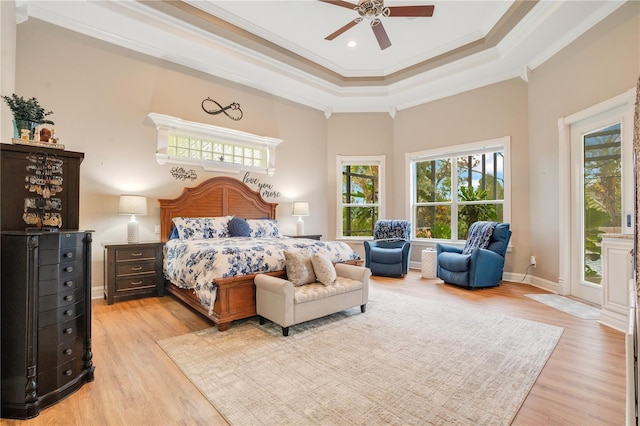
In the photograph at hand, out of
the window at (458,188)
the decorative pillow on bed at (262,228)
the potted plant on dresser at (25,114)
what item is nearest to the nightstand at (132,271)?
the decorative pillow on bed at (262,228)

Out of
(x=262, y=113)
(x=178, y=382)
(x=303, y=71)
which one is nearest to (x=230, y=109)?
(x=262, y=113)

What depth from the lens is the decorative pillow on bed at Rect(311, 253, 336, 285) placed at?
10.3 ft

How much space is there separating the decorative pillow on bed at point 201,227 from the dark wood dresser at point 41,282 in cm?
223

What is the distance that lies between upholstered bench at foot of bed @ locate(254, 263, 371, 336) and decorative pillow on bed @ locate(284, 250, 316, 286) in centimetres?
7

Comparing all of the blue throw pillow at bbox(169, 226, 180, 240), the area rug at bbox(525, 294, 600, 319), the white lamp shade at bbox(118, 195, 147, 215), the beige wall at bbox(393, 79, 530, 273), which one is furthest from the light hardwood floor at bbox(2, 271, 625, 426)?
the beige wall at bbox(393, 79, 530, 273)

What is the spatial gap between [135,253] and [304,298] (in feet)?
8.24

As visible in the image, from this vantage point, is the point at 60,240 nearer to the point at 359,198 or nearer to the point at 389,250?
the point at 389,250

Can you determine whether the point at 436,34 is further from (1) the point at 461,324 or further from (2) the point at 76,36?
(2) the point at 76,36

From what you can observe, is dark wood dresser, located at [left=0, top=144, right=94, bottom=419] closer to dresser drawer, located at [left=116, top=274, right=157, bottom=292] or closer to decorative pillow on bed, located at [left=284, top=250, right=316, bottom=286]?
decorative pillow on bed, located at [left=284, top=250, right=316, bottom=286]

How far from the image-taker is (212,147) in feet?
17.0

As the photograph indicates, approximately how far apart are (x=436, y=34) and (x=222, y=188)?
4.21m

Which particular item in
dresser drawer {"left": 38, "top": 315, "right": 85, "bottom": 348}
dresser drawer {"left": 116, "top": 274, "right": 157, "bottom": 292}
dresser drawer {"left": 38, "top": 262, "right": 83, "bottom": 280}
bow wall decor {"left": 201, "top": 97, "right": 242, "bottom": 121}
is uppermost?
bow wall decor {"left": 201, "top": 97, "right": 242, "bottom": 121}

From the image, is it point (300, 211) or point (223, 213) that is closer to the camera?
point (223, 213)

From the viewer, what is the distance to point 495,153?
5488mm
